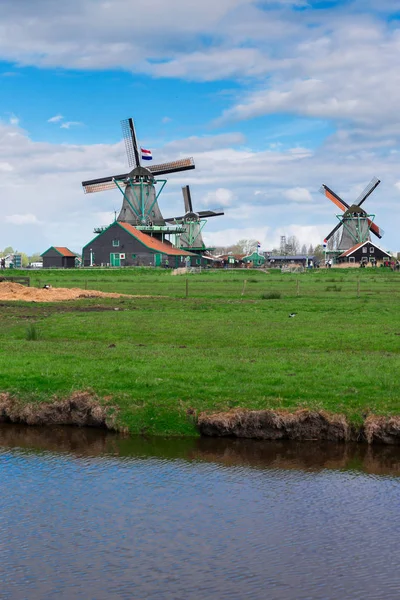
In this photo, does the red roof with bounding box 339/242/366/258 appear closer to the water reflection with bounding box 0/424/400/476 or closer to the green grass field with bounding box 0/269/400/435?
the green grass field with bounding box 0/269/400/435

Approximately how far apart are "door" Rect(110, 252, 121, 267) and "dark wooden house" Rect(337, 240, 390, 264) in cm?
5522

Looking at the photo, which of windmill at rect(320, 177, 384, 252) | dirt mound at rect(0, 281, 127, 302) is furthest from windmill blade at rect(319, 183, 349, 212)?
dirt mound at rect(0, 281, 127, 302)

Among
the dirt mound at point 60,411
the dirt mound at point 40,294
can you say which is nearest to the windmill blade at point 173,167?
the dirt mound at point 40,294

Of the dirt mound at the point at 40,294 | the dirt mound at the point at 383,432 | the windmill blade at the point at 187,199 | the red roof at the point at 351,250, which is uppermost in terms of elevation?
the windmill blade at the point at 187,199

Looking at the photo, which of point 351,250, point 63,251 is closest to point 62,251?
point 63,251

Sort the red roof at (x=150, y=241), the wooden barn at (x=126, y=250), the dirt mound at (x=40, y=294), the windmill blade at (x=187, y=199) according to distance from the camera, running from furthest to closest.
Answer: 1. the windmill blade at (x=187, y=199)
2. the red roof at (x=150, y=241)
3. the wooden barn at (x=126, y=250)
4. the dirt mound at (x=40, y=294)

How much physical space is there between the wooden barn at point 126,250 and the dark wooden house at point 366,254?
42061mm

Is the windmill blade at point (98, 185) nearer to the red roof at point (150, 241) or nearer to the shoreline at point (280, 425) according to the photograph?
the red roof at point (150, 241)

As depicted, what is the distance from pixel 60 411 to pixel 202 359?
Answer: 5984 millimetres

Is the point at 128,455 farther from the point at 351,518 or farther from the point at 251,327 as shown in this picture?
the point at 251,327

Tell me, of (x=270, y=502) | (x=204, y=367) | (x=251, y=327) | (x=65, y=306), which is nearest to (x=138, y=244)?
(x=65, y=306)

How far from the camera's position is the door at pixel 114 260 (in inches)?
5487

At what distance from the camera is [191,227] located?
6644 inches

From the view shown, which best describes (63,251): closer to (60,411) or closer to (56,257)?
(56,257)
